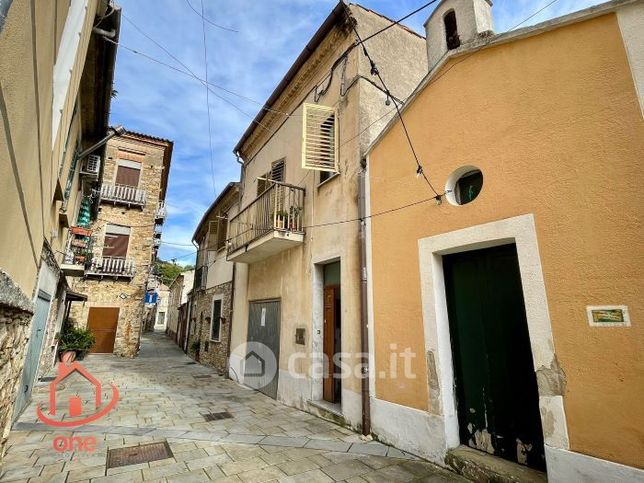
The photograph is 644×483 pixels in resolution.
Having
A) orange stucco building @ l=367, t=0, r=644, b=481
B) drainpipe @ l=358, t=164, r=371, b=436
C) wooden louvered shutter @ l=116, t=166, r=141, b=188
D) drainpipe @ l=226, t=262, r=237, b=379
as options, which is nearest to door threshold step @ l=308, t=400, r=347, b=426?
drainpipe @ l=358, t=164, r=371, b=436

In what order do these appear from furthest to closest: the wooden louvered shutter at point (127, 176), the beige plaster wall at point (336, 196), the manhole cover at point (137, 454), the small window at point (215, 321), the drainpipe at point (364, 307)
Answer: the wooden louvered shutter at point (127, 176)
the small window at point (215, 321)
the beige plaster wall at point (336, 196)
the drainpipe at point (364, 307)
the manhole cover at point (137, 454)

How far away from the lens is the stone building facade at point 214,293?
11.8m

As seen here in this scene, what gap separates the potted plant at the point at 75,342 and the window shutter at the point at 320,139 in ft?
41.0

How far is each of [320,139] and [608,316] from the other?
5.46m

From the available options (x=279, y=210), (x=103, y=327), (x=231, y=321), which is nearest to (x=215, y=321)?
(x=231, y=321)

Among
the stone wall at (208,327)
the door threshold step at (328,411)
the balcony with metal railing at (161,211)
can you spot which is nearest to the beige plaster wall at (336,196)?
the door threshold step at (328,411)

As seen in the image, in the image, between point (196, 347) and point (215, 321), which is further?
point (196, 347)

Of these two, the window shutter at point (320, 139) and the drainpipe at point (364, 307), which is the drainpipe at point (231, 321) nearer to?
the window shutter at point (320, 139)

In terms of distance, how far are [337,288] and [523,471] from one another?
3.90m

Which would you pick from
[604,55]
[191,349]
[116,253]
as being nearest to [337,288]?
[604,55]

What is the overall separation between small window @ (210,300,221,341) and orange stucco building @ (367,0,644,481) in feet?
30.7

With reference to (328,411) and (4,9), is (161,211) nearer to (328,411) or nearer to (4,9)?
(328,411)

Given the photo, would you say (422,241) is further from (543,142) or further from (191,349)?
(191,349)

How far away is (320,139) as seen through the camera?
6.79 metres
